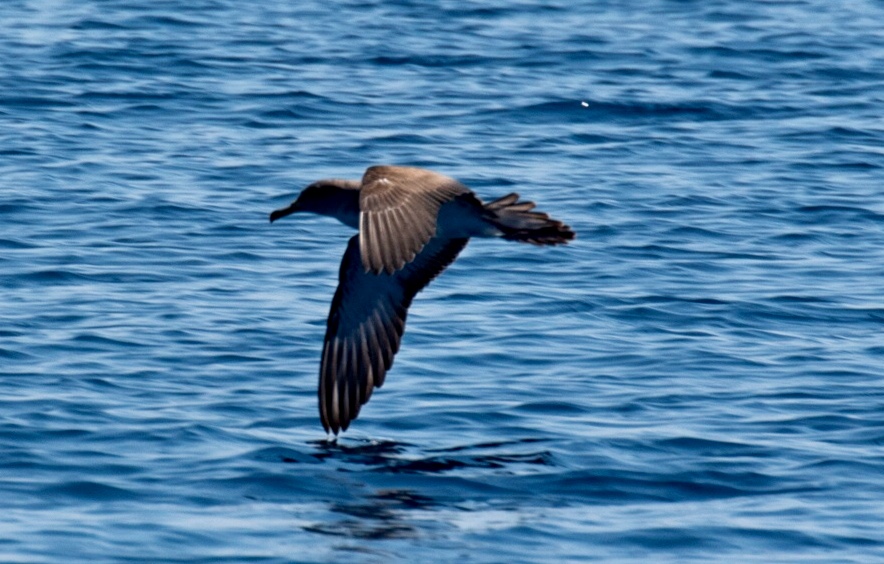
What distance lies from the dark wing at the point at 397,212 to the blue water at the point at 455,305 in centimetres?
115

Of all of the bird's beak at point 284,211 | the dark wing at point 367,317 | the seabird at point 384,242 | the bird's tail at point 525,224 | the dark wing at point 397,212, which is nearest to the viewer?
the dark wing at point 397,212

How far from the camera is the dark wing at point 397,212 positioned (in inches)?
309

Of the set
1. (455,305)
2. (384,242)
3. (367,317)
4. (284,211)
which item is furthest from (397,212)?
(455,305)

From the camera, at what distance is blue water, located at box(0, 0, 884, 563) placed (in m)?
7.86

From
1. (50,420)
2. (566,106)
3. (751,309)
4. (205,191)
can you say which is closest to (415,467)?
(50,420)

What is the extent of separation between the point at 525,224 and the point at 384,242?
1353mm

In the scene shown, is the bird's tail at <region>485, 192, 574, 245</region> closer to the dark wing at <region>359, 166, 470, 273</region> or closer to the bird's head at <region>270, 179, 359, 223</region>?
the dark wing at <region>359, 166, 470, 273</region>

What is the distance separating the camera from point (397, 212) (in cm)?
817

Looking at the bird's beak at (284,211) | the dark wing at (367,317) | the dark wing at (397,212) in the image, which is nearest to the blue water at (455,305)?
the dark wing at (367,317)

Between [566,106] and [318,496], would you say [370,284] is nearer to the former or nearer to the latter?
[318,496]

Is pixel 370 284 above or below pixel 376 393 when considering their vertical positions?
above

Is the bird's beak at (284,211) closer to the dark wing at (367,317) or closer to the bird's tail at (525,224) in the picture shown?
the dark wing at (367,317)

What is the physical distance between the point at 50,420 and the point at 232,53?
10.9 m

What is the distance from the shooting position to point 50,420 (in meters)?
8.83
